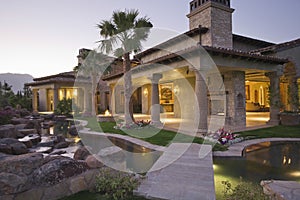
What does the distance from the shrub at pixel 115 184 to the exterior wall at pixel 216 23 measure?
13.2 meters

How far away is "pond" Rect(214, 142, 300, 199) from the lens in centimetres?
515

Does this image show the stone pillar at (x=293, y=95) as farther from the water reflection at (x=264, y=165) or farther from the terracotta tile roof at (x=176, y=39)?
the water reflection at (x=264, y=165)

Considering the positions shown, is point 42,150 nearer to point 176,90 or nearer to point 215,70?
point 215,70

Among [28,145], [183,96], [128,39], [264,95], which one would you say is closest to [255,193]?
[28,145]

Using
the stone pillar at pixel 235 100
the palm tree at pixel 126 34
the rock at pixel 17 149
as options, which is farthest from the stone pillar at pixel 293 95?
the rock at pixel 17 149

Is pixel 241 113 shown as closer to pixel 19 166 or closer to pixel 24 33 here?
pixel 19 166

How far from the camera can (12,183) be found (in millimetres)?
3961

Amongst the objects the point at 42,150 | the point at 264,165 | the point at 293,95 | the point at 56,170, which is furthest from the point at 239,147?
the point at 293,95

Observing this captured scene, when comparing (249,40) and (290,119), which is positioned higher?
(249,40)

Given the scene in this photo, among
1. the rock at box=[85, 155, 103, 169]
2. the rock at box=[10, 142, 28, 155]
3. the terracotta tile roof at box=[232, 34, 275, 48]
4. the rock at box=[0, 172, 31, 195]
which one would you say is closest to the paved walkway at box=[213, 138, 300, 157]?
the rock at box=[85, 155, 103, 169]

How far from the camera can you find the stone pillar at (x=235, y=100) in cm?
1306

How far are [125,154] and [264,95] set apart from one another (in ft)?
75.7

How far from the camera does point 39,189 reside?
13.6 feet

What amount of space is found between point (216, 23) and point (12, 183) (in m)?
16.0
